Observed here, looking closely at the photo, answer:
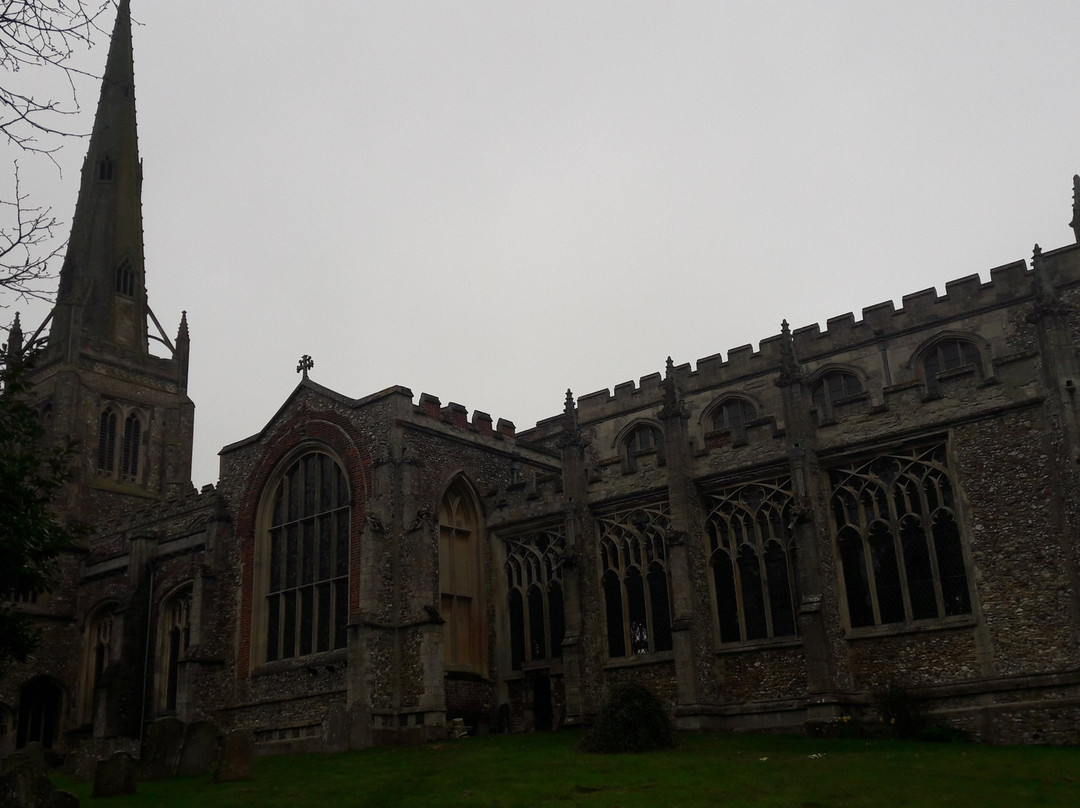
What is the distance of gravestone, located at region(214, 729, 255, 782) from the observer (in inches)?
741

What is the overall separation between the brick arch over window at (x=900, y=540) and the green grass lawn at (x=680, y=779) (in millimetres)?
3075

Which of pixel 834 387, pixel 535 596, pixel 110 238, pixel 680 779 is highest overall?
pixel 110 238

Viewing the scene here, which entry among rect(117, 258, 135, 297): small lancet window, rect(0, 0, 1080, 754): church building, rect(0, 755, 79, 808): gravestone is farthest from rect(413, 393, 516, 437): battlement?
rect(117, 258, 135, 297): small lancet window

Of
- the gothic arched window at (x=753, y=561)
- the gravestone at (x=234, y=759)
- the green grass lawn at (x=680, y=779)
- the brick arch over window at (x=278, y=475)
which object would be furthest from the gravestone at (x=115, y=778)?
the gothic arched window at (x=753, y=561)

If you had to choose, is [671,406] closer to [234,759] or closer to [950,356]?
[950,356]

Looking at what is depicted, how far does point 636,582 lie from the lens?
963 inches

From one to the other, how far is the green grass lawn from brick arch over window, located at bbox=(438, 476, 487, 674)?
5.15m

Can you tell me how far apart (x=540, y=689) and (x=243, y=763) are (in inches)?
339

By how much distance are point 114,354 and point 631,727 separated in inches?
1469

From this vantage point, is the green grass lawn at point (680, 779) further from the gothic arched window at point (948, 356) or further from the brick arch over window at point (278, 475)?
the gothic arched window at point (948, 356)

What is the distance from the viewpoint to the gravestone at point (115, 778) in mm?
17625

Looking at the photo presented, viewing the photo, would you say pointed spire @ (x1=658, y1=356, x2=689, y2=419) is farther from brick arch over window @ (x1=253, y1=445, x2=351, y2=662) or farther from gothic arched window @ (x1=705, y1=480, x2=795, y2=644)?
brick arch over window @ (x1=253, y1=445, x2=351, y2=662)

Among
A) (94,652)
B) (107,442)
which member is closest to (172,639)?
(94,652)

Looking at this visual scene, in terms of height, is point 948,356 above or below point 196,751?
above
